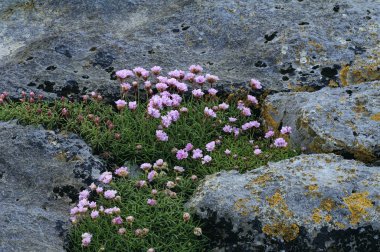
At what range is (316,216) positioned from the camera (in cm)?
477

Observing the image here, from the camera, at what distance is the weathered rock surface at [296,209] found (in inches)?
184

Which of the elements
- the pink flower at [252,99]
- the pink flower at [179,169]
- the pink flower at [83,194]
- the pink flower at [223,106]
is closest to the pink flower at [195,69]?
the pink flower at [223,106]

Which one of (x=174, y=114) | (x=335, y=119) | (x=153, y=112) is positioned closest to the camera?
(x=335, y=119)

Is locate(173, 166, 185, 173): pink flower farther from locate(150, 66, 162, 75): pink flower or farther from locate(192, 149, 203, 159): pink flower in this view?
locate(150, 66, 162, 75): pink flower

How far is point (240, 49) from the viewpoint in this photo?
7578 mm

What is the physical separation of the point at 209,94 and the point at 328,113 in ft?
4.67

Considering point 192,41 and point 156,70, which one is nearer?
point 156,70

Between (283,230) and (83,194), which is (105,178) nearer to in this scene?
(83,194)

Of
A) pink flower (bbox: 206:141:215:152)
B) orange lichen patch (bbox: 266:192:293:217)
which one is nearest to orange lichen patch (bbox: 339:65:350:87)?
pink flower (bbox: 206:141:215:152)

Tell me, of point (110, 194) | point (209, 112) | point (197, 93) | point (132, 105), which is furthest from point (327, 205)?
point (132, 105)

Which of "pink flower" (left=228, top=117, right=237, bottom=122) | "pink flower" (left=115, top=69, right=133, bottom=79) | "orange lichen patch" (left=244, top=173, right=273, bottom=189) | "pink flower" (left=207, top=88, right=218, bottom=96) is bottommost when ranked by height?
"pink flower" (left=228, top=117, right=237, bottom=122)

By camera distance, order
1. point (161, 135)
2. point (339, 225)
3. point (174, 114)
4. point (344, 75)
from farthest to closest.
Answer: point (344, 75)
point (174, 114)
point (161, 135)
point (339, 225)

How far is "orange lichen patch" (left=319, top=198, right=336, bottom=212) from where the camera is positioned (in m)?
4.81

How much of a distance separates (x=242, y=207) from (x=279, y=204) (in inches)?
11.7
